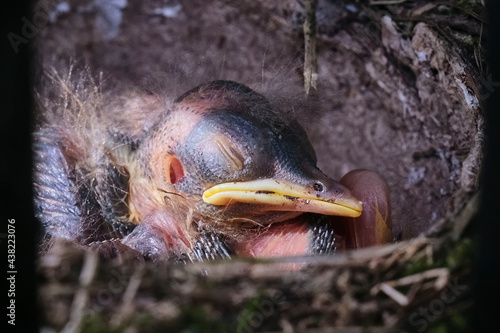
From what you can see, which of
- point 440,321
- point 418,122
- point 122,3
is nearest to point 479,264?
point 440,321

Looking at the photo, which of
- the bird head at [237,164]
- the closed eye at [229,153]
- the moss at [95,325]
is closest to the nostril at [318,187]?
the bird head at [237,164]

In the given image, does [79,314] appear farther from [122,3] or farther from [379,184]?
[122,3]

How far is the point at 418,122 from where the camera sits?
149 cm

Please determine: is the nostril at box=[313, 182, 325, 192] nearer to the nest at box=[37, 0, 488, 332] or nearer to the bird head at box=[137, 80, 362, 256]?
the bird head at box=[137, 80, 362, 256]

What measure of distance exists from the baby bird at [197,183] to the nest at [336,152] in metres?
0.14

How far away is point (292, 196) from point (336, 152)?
2.54 feet

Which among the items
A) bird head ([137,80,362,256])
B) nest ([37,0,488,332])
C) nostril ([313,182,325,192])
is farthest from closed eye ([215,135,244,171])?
nest ([37,0,488,332])

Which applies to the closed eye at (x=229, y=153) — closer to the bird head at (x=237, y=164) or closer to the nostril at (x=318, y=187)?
the bird head at (x=237, y=164)

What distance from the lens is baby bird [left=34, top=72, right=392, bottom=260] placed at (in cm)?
102

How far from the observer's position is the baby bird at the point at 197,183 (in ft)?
3.36

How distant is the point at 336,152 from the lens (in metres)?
1.75

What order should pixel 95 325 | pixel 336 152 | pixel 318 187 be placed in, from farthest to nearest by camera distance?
pixel 336 152
pixel 318 187
pixel 95 325

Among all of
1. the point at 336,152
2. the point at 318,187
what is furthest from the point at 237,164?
the point at 336,152

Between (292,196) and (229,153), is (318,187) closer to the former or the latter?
(292,196)
